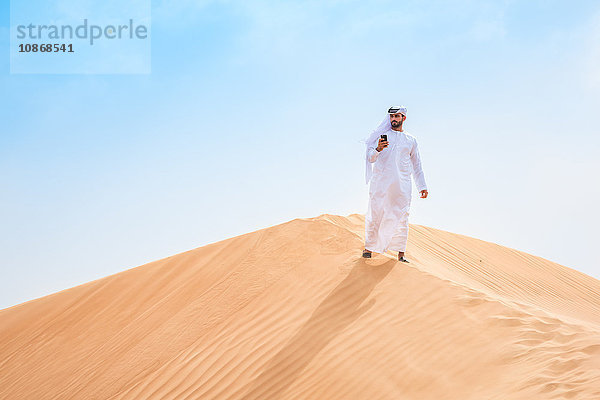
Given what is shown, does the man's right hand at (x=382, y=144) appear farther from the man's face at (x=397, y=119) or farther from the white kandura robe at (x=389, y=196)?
the man's face at (x=397, y=119)

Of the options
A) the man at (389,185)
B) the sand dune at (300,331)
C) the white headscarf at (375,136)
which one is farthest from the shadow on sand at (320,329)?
the white headscarf at (375,136)

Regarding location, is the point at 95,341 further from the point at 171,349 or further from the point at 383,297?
the point at 383,297

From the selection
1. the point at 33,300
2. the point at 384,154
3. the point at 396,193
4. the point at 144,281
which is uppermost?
the point at 384,154

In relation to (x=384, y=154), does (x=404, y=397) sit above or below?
below

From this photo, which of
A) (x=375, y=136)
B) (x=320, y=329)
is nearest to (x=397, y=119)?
(x=375, y=136)

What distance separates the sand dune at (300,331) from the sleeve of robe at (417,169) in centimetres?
108

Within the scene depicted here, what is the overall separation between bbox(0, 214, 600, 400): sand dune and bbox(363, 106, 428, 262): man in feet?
0.92

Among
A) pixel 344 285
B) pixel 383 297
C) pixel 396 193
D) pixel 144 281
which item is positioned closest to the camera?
pixel 383 297

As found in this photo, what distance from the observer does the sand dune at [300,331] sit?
4184 mm

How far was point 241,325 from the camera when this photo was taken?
600 centimetres

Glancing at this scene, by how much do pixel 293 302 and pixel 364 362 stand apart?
5.20 ft

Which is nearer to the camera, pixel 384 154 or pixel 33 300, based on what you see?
pixel 384 154

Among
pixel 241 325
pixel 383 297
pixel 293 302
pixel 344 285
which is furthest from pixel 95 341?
pixel 383 297

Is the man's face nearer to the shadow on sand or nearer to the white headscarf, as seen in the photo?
the white headscarf
